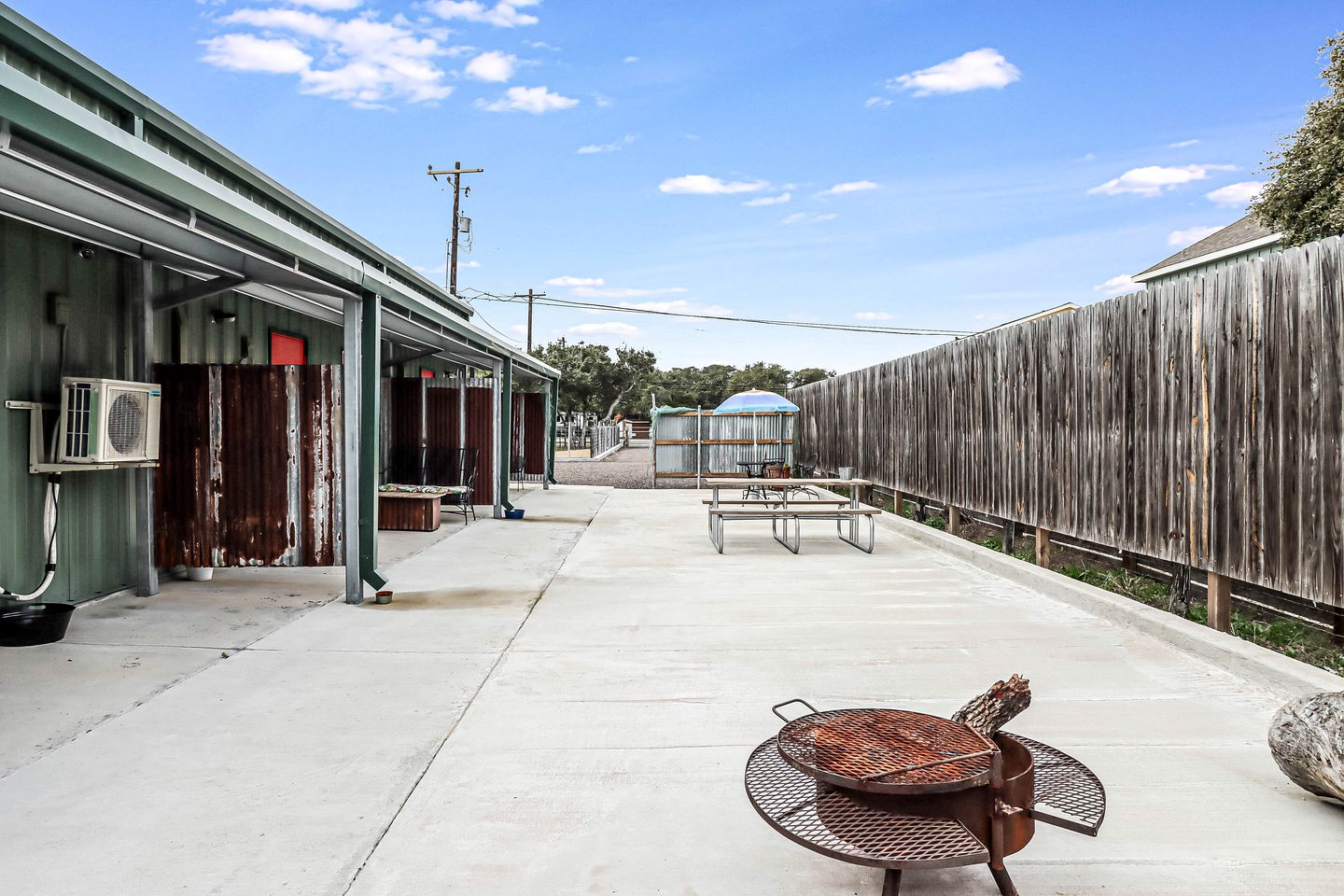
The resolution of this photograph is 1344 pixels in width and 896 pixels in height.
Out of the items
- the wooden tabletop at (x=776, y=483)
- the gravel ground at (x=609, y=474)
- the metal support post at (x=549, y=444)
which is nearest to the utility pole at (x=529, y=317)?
the gravel ground at (x=609, y=474)

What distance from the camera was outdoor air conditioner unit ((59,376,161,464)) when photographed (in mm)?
5082

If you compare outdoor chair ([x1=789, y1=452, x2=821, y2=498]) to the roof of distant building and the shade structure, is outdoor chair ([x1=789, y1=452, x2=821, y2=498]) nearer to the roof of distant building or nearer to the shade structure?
the shade structure

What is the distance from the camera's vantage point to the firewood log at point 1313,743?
2602 millimetres

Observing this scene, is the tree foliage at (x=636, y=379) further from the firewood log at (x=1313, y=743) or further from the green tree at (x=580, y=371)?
the firewood log at (x=1313, y=743)

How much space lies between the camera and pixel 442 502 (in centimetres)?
1209

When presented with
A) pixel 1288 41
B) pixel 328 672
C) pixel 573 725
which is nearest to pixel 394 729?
pixel 573 725

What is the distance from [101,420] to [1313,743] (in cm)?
655

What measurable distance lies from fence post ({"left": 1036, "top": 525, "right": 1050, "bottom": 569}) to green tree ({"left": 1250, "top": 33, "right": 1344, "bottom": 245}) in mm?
9245

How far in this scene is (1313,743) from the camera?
267 centimetres

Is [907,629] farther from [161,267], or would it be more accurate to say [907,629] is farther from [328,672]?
[161,267]

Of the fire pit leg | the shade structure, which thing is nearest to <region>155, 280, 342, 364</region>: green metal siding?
the fire pit leg

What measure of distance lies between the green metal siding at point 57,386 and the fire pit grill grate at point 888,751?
5213 mm

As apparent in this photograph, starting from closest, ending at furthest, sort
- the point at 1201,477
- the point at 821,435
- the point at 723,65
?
the point at 1201,477 < the point at 821,435 < the point at 723,65

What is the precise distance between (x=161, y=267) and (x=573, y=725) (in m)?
5.38
